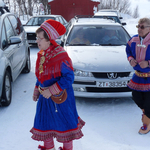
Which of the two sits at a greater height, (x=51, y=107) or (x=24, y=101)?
(x=51, y=107)

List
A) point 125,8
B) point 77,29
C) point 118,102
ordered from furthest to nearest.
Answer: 1. point 125,8
2. point 77,29
3. point 118,102

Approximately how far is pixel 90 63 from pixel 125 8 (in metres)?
65.5

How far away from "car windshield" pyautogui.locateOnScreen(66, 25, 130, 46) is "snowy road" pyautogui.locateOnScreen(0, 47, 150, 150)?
138 centimetres

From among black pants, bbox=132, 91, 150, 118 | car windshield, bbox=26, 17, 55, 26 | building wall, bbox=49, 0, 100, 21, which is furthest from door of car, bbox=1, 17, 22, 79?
building wall, bbox=49, 0, 100, 21

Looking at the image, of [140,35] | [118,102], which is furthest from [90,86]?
[140,35]

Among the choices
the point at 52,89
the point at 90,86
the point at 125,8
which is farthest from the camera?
the point at 125,8

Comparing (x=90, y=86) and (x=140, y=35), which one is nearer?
(x=140, y=35)

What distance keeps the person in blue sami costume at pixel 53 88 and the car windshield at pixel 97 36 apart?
2.77 m

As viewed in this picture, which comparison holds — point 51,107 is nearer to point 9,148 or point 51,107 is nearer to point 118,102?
point 9,148

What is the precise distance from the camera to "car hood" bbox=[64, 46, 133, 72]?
3.78 m

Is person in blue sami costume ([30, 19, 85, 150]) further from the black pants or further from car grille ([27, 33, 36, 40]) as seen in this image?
car grille ([27, 33, 36, 40])

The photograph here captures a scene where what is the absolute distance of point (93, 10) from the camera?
27.3 meters

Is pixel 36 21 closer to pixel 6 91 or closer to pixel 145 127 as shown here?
pixel 6 91

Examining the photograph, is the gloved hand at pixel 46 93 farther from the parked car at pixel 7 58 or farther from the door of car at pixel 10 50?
the door of car at pixel 10 50
